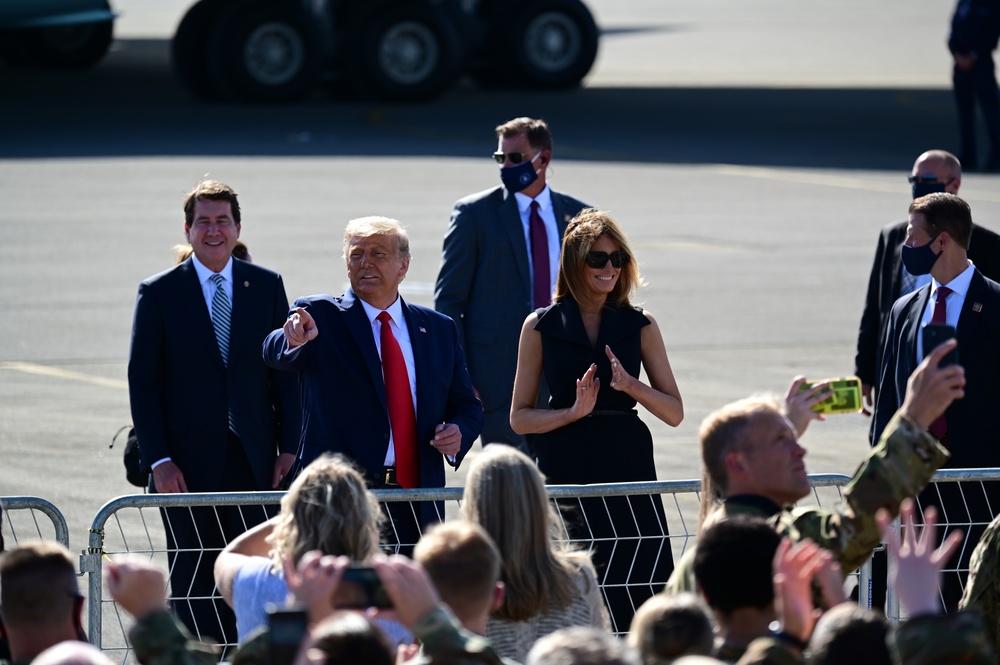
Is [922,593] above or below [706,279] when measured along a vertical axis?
above

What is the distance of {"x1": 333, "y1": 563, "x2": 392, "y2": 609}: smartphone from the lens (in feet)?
13.7

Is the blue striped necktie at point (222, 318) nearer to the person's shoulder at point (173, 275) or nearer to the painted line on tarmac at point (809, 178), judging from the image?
the person's shoulder at point (173, 275)

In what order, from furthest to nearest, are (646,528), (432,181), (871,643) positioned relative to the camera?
(432,181), (646,528), (871,643)

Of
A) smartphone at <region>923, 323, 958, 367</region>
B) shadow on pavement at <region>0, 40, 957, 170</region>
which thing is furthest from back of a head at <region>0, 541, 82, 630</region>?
shadow on pavement at <region>0, 40, 957, 170</region>

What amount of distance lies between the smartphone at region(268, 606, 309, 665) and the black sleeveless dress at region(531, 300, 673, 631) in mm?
3487

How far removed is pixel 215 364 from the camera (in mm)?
7516

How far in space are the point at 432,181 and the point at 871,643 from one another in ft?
62.5

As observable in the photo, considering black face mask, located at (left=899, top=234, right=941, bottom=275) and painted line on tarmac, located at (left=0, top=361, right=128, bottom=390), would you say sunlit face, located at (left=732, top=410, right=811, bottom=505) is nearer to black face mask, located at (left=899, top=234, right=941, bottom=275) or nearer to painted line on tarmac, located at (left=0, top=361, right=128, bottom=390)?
black face mask, located at (left=899, top=234, right=941, bottom=275)

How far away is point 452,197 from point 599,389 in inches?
554

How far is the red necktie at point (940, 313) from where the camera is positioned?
304 inches

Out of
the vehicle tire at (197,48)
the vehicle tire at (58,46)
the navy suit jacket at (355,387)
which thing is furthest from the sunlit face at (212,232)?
the vehicle tire at (58,46)

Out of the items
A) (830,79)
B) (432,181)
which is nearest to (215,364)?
(432,181)

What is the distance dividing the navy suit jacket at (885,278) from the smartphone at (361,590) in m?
5.01

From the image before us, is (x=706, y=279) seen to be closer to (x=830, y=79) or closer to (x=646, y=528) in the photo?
(x=646, y=528)
